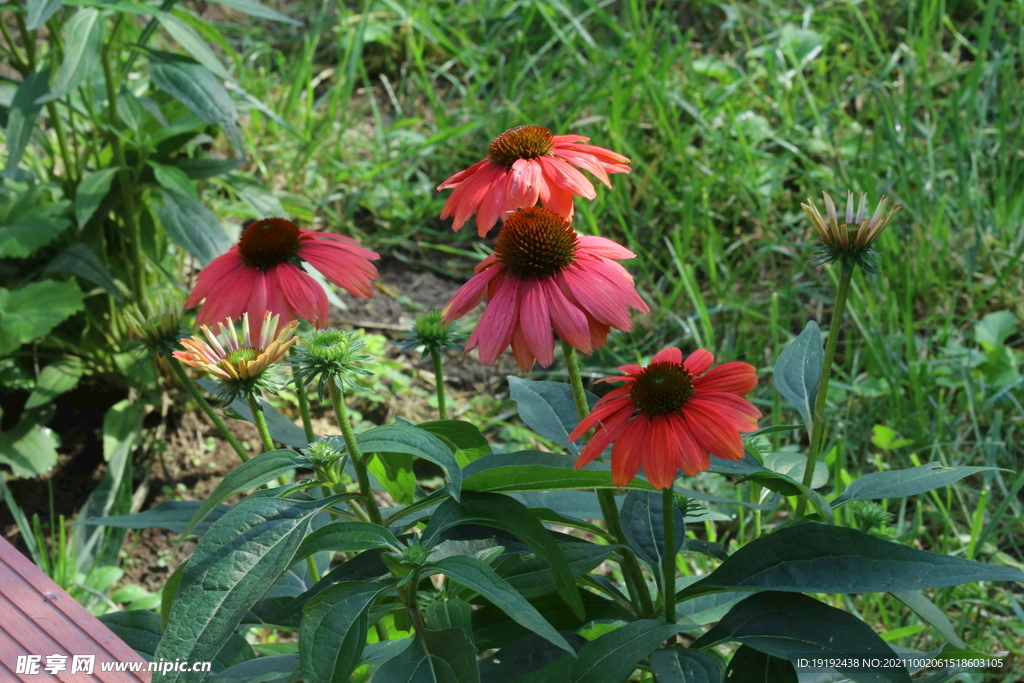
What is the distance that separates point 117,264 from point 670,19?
196cm

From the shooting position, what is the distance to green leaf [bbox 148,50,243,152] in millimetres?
1634

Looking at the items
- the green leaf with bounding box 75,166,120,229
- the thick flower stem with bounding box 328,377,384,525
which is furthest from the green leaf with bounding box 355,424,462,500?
the green leaf with bounding box 75,166,120,229

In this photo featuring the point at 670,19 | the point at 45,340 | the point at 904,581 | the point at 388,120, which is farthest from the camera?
the point at 388,120

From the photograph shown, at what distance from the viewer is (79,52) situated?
1532 mm

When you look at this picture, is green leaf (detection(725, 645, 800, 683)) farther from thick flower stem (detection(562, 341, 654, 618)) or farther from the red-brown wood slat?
the red-brown wood slat

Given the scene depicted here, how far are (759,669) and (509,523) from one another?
311 millimetres

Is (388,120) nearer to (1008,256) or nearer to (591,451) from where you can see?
(1008,256)

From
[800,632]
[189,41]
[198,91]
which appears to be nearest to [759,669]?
[800,632]

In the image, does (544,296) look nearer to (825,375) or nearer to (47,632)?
(825,375)

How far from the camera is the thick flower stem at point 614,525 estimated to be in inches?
35.2

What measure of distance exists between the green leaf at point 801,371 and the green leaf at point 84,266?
4.51ft

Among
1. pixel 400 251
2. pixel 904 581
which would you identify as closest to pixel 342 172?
pixel 400 251

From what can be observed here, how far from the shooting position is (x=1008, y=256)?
1.99 metres

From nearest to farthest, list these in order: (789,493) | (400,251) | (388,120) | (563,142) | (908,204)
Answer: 1. (789,493)
2. (563,142)
3. (908,204)
4. (400,251)
5. (388,120)
